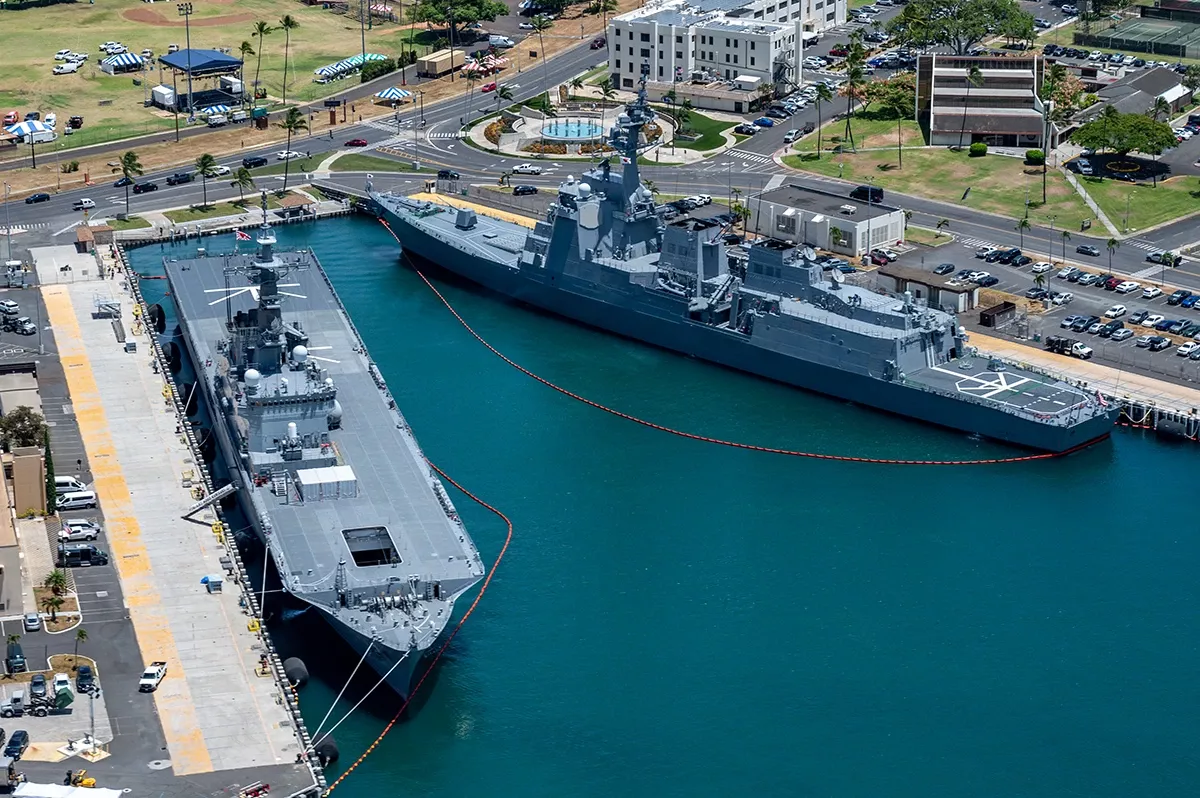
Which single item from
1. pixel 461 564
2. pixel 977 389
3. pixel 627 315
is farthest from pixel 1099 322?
pixel 461 564

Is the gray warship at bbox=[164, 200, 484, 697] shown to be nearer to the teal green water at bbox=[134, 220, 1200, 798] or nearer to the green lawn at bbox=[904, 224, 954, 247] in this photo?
the teal green water at bbox=[134, 220, 1200, 798]

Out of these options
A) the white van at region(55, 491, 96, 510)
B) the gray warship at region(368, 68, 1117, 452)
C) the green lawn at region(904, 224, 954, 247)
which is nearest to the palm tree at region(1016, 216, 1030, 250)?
the green lawn at region(904, 224, 954, 247)

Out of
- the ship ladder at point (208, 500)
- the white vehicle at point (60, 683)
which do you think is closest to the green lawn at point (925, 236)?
the ship ladder at point (208, 500)

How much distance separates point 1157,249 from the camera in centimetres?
18638

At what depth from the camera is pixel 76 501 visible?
5020 inches

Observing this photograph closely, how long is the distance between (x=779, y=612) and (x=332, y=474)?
30232mm

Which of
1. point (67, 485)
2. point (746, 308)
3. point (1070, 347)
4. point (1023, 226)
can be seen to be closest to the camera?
point (67, 485)

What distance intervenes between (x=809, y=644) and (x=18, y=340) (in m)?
76.3

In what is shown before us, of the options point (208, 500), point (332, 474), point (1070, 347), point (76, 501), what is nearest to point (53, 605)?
point (76, 501)

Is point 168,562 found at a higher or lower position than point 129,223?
lower

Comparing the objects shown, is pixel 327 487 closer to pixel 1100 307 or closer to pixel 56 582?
pixel 56 582

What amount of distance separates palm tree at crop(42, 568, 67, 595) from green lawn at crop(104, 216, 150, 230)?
82.4 m

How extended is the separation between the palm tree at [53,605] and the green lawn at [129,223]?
3349 inches

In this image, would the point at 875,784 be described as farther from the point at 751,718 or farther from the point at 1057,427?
the point at 1057,427
